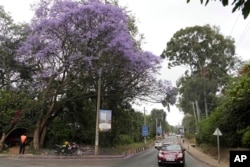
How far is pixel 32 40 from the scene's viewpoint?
101 ft

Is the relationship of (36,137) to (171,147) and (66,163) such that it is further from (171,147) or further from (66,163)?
(171,147)

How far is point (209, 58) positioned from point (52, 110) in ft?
90.3

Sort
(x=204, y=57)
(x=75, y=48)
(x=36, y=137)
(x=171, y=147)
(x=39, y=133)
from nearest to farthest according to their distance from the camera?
(x=171, y=147) < (x=75, y=48) < (x=36, y=137) < (x=39, y=133) < (x=204, y=57)

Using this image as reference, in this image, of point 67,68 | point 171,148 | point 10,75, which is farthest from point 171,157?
point 10,75

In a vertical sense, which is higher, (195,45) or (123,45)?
(195,45)

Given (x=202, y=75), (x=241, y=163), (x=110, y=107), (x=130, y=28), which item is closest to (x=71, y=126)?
(x=110, y=107)

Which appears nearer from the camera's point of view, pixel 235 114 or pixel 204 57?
pixel 235 114

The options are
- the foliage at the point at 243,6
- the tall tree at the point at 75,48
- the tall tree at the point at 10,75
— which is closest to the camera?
the foliage at the point at 243,6

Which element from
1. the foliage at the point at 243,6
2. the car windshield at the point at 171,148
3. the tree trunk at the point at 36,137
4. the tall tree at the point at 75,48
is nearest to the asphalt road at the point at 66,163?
the car windshield at the point at 171,148

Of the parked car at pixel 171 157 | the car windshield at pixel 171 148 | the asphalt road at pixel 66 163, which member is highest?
the car windshield at pixel 171 148

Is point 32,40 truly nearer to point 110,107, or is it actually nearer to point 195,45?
point 110,107

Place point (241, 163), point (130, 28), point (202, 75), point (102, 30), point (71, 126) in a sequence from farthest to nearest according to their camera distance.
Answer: point (202, 75), point (71, 126), point (130, 28), point (102, 30), point (241, 163)

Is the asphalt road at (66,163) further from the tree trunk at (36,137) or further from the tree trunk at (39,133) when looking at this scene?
the tree trunk at (39,133)

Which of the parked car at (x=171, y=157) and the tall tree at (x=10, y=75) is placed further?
the tall tree at (x=10, y=75)
